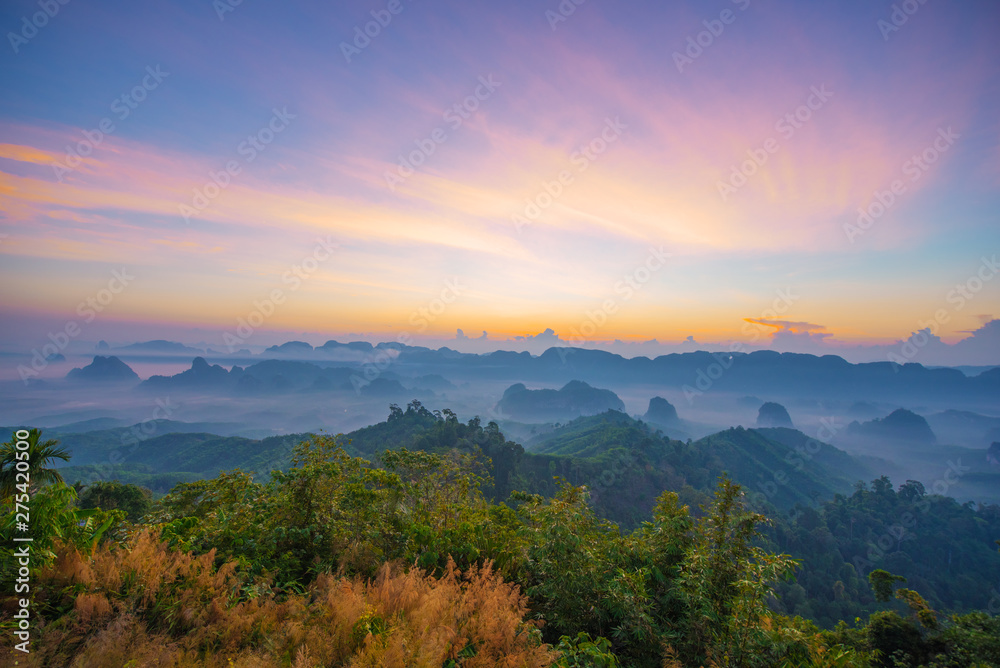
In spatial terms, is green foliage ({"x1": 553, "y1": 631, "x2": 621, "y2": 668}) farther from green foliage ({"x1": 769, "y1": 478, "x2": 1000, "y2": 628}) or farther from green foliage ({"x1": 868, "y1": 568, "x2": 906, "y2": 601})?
green foliage ({"x1": 769, "y1": 478, "x2": 1000, "y2": 628})

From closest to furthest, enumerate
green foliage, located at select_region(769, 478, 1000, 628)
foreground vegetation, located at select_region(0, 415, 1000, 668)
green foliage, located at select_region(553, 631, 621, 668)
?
foreground vegetation, located at select_region(0, 415, 1000, 668) → green foliage, located at select_region(553, 631, 621, 668) → green foliage, located at select_region(769, 478, 1000, 628)

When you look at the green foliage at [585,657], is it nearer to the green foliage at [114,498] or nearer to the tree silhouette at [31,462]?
the tree silhouette at [31,462]

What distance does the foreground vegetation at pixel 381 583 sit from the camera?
3246 mm

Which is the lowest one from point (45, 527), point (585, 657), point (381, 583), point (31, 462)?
point (585, 657)

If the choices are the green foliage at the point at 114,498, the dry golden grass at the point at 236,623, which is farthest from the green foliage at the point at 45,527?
the green foliage at the point at 114,498

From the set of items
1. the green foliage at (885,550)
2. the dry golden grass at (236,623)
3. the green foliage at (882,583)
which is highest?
the dry golden grass at (236,623)

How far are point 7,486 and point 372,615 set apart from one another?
4.75 meters

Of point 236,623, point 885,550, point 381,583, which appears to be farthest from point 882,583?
point 885,550

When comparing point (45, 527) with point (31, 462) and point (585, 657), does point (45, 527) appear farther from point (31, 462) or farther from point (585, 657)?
point (585, 657)

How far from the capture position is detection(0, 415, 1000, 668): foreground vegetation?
3246mm

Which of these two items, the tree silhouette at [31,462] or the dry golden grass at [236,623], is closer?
the dry golden grass at [236,623]

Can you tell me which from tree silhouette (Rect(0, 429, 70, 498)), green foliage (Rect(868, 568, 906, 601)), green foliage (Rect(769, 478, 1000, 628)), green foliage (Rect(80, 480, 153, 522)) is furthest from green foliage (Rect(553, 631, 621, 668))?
green foliage (Rect(769, 478, 1000, 628))

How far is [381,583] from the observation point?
4371mm

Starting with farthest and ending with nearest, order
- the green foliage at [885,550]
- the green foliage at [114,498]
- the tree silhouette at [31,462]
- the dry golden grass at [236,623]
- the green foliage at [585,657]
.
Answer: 1. the green foliage at [885,550]
2. the green foliage at [114,498]
3. the tree silhouette at [31,462]
4. the green foliage at [585,657]
5. the dry golden grass at [236,623]
